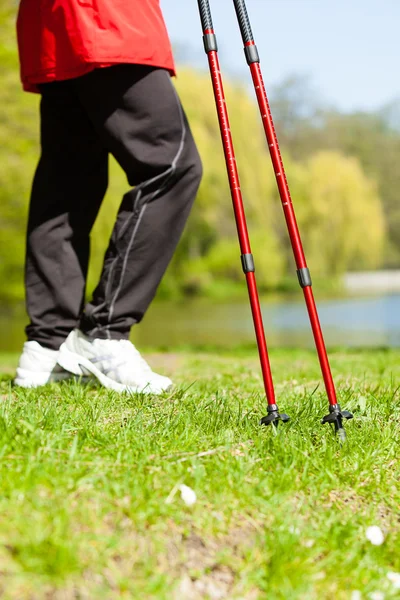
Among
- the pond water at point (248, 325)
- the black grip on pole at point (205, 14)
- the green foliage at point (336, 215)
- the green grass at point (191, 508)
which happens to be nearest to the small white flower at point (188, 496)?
the green grass at point (191, 508)

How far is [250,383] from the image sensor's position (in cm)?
353

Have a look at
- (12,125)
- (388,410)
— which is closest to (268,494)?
(388,410)

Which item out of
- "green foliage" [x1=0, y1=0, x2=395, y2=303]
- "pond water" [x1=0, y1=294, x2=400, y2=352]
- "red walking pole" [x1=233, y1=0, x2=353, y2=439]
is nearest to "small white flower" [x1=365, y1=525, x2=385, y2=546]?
"red walking pole" [x1=233, y1=0, x2=353, y2=439]

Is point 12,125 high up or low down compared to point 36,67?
up

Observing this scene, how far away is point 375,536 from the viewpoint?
1.79 metres

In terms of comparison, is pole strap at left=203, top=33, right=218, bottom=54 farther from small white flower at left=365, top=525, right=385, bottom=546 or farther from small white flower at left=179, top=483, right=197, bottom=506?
small white flower at left=365, top=525, right=385, bottom=546

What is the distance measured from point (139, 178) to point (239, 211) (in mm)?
553

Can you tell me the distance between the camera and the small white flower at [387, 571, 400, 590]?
5.52 feet

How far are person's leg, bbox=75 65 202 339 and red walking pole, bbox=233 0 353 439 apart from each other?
1.15ft

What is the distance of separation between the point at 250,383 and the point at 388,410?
1.04 m

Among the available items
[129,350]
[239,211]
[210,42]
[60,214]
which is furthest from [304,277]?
[60,214]

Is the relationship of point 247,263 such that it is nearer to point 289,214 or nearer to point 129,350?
point 289,214

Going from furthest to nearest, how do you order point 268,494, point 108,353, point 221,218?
point 221,218, point 108,353, point 268,494

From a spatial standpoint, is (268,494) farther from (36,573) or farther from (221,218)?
(221,218)
